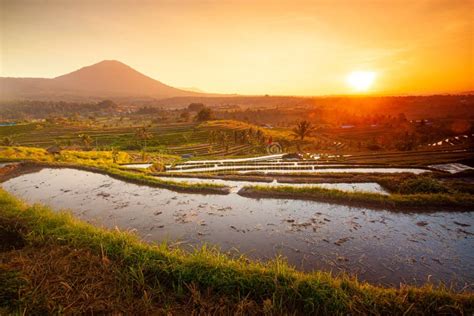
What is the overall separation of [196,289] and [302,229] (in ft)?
19.8

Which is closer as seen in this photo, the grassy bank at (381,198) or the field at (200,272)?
the field at (200,272)

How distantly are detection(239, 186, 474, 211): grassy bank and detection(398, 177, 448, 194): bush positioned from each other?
29.0 inches

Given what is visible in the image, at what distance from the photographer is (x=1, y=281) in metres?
4.21

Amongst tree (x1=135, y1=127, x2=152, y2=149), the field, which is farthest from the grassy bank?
tree (x1=135, y1=127, x2=152, y2=149)

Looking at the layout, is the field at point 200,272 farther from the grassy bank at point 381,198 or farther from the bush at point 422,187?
the bush at point 422,187

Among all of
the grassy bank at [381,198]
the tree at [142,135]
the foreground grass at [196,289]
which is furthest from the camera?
the tree at [142,135]

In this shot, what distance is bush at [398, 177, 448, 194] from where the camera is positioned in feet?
44.3

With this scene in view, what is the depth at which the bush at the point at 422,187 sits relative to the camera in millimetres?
A: 13516

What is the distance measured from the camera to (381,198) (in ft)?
40.7

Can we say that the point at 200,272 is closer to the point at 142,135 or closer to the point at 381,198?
the point at 381,198

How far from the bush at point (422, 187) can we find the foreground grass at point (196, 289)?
402 inches

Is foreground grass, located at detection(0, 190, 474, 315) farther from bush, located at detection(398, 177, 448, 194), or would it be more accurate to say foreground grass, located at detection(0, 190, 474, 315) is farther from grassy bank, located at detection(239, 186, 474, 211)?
bush, located at detection(398, 177, 448, 194)

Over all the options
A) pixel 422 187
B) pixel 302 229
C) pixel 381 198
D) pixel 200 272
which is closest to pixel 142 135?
pixel 302 229

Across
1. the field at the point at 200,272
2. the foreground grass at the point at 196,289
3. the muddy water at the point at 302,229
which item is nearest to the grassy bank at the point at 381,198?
the field at the point at 200,272
